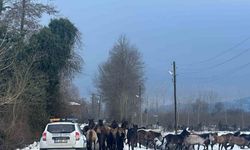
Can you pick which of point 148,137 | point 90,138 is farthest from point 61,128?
point 148,137

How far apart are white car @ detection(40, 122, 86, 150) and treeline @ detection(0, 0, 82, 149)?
7.53 m

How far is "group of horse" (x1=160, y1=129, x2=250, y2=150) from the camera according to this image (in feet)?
145

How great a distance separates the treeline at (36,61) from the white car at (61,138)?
7534 mm

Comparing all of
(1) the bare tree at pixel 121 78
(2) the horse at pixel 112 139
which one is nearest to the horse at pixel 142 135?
(2) the horse at pixel 112 139

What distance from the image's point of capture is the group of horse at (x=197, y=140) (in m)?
44.3

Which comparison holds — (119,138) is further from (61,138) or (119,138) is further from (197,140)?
(197,140)

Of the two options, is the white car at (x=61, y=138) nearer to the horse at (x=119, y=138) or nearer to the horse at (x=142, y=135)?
the horse at (x=119, y=138)

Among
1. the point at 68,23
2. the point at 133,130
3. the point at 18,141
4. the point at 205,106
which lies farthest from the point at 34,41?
the point at 205,106

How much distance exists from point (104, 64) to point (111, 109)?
7.22m

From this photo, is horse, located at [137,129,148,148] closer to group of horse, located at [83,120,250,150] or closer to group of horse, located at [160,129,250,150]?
group of horse, located at [83,120,250,150]

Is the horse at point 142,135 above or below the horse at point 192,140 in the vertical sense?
above

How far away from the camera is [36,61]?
49.8 m

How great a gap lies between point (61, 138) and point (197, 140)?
15.0 meters

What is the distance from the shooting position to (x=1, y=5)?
4216cm
